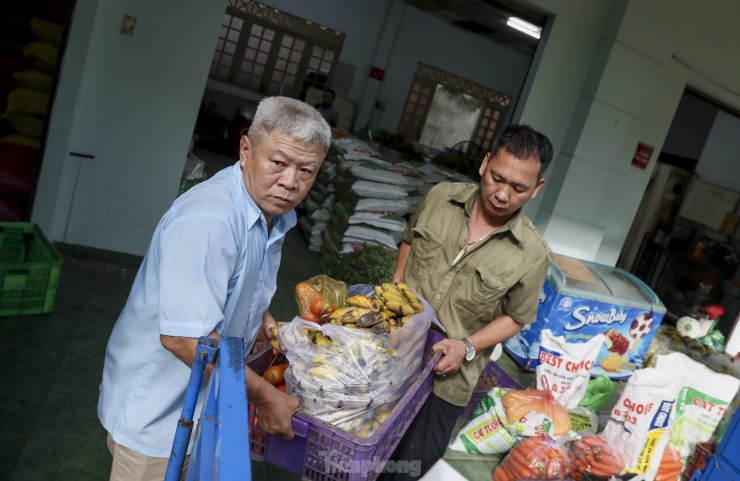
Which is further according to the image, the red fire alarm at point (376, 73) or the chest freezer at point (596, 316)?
the red fire alarm at point (376, 73)

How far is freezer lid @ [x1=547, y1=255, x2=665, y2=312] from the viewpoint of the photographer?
4691 millimetres

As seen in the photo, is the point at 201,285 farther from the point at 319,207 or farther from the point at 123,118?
the point at 319,207

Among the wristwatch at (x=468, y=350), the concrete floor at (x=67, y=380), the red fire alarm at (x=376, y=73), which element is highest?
the red fire alarm at (x=376, y=73)

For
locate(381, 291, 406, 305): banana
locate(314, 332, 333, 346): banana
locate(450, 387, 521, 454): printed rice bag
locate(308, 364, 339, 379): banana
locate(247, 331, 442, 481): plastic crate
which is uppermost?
locate(381, 291, 406, 305): banana

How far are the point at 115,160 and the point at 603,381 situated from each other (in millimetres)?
3967

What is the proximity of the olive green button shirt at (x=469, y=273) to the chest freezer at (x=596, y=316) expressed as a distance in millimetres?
2300

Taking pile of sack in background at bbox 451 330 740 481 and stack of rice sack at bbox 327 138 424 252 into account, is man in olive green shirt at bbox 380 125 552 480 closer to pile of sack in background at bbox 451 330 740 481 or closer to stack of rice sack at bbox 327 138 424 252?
pile of sack in background at bbox 451 330 740 481

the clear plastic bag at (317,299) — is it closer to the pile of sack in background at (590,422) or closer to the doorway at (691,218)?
the pile of sack in background at (590,422)

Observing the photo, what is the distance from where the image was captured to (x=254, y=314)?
1.73 metres

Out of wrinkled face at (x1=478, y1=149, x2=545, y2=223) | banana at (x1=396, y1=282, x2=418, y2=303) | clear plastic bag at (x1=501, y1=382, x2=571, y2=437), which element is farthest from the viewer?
clear plastic bag at (x1=501, y1=382, x2=571, y2=437)

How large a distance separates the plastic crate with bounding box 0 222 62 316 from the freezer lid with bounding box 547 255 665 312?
369cm

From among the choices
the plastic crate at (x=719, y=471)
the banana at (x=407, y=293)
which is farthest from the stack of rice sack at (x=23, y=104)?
the plastic crate at (x=719, y=471)

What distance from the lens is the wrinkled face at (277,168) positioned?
1.54 m

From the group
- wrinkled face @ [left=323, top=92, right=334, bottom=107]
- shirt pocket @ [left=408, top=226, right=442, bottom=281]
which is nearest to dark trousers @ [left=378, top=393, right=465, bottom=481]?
shirt pocket @ [left=408, top=226, right=442, bottom=281]
